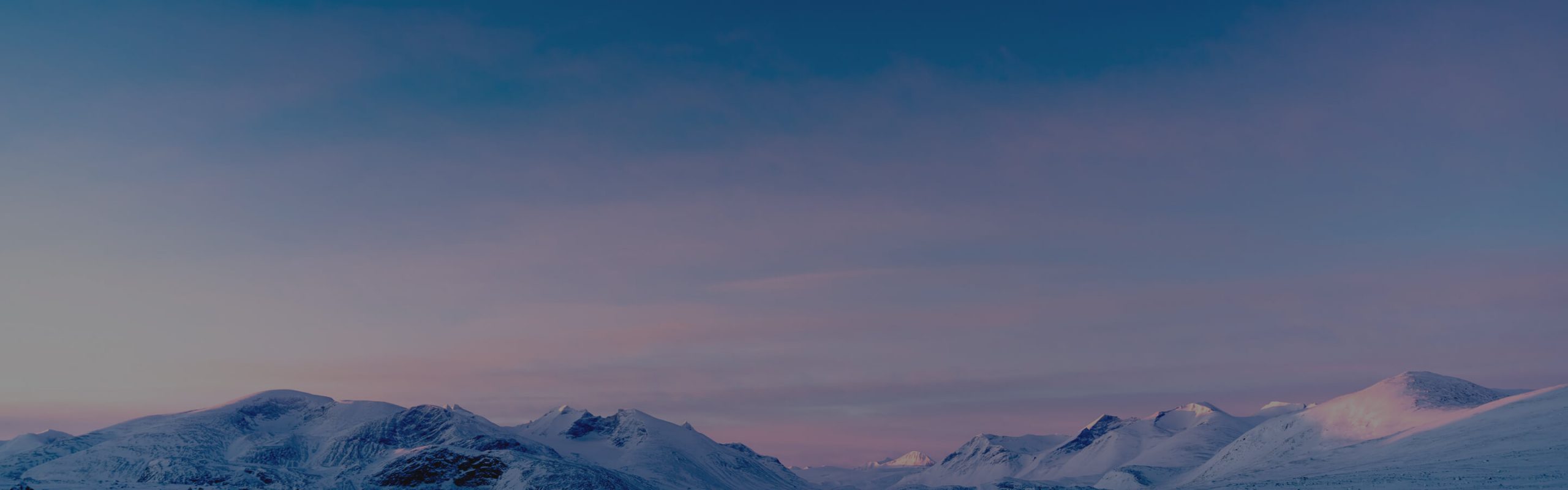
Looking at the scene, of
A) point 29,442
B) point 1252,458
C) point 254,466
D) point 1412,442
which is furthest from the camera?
point 29,442

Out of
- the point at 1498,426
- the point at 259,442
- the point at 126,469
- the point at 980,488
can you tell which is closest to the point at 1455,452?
the point at 1498,426

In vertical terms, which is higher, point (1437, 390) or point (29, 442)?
point (1437, 390)

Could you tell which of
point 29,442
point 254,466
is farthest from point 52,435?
point 254,466

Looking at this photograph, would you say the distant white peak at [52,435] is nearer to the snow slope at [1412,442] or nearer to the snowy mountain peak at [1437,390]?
the snow slope at [1412,442]

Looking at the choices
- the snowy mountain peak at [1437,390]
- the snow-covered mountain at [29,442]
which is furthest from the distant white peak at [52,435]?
the snowy mountain peak at [1437,390]

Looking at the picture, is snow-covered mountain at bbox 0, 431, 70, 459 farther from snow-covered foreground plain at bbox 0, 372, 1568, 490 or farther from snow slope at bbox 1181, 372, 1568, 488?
snow slope at bbox 1181, 372, 1568, 488

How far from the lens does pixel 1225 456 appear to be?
16312cm

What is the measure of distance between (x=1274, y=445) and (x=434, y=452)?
427ft

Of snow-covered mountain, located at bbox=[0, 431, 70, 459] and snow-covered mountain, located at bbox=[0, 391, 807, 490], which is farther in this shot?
snow-covered mountain, located at bbox=[0, 431, 70, 459]

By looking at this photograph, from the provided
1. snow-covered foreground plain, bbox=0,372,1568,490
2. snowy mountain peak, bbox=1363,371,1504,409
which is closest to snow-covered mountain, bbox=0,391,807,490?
snow-covered foreground plain, bbox=0,372,1568,490

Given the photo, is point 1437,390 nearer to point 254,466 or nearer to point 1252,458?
point 1252,458

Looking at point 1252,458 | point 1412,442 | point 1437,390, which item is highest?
point 1437,390

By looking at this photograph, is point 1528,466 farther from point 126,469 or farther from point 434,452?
point 126,469

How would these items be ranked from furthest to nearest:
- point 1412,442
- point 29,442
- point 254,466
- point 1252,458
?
point 29,442 → point 1252,458 → point 254,466 → point 1412,442
